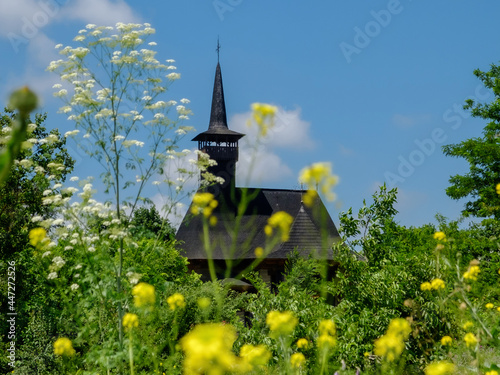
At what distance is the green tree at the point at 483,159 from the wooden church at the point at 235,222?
5.71 meters

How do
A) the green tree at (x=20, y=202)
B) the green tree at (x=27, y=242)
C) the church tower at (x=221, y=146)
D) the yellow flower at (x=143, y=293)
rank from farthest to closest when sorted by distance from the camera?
the church tower at (x=221, y=146) → the green tree at (x=20, y=202) → the green tree at (x=27, y=242) → the yellow flower at (x=143, y=293)

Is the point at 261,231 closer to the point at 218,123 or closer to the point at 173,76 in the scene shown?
the point at 218,123

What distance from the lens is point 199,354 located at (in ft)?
3.55

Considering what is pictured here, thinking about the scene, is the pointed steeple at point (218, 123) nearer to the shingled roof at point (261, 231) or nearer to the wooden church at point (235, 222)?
the wooden church at point (235, 222)

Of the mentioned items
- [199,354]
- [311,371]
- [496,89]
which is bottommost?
[311,371]

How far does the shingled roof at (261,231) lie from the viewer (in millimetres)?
22000

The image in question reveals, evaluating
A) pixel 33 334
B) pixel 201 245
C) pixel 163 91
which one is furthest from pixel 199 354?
pixel 201 245

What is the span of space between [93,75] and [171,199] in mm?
A: 1752

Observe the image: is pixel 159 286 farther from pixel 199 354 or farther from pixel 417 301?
pixel 199 354

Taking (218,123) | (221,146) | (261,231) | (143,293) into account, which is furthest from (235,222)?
(143,293)

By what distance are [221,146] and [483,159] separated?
36.4 feet

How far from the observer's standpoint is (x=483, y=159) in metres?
23.2

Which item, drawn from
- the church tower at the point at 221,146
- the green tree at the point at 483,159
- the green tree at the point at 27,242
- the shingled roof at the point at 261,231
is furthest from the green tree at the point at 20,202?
the green tree at the point at 483,159

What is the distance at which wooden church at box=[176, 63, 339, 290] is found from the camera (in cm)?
2212
